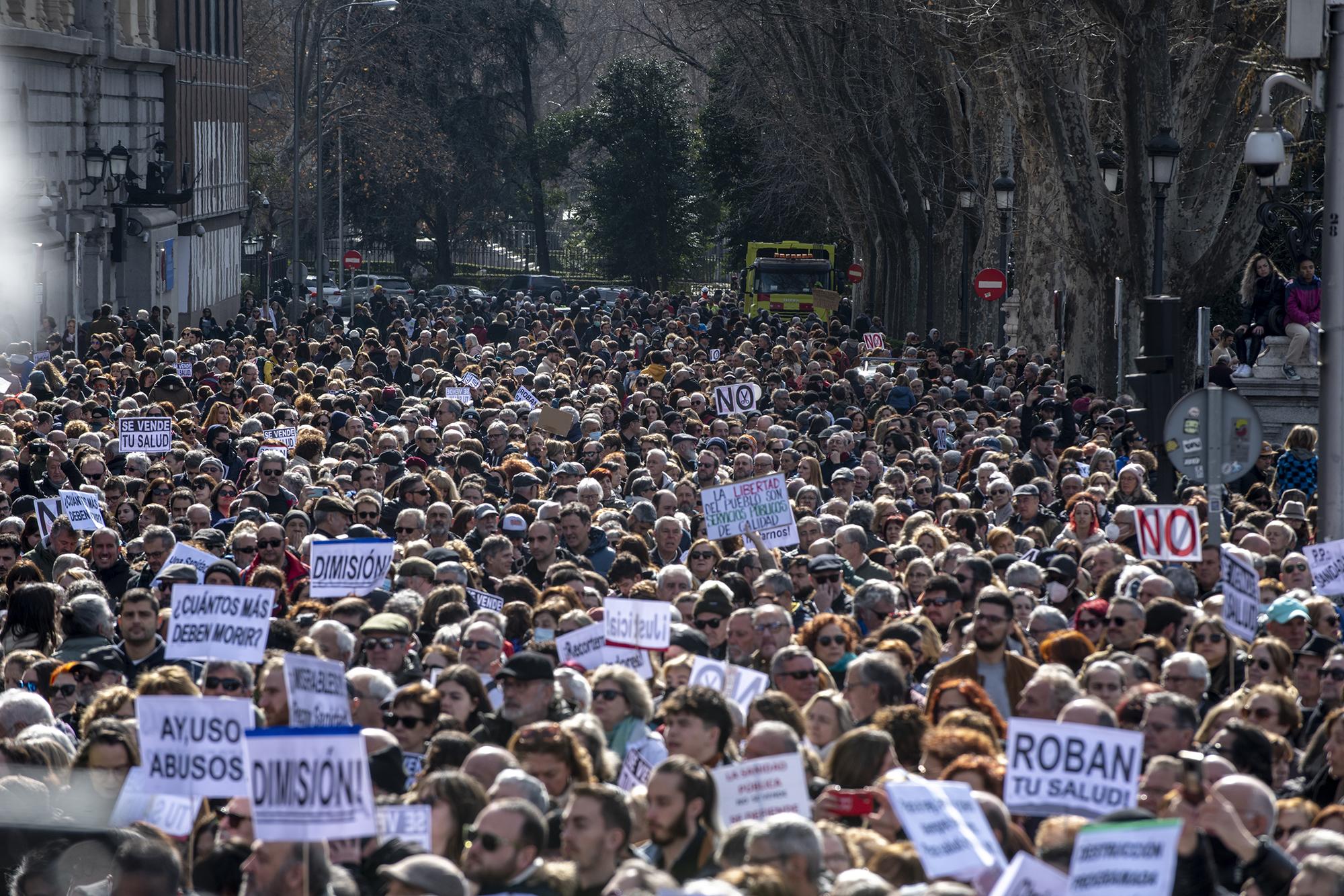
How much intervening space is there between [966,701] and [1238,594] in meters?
2.56

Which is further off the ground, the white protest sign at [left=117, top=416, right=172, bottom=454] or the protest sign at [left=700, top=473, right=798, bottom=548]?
the white protest sign at [left=117, top=416, right=172, bottom=454]

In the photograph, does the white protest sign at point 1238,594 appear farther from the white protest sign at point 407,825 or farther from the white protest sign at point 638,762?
the white protest sign at point 407,825

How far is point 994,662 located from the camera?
953 centimetres

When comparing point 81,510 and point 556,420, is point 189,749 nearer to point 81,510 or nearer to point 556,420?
point 81,510

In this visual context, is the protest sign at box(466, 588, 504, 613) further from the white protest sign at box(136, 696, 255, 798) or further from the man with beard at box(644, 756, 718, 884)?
the man with beard at box(644, 756, 718, 884)

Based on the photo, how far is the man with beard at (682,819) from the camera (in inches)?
265

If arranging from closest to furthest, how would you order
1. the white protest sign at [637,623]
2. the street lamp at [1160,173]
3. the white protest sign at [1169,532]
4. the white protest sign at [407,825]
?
1. the white protest sign at [407,825]
2. the white protest sign at [637,623]
3. the white protest sign at [1169,532]
4. the street lamp at [1160,173]

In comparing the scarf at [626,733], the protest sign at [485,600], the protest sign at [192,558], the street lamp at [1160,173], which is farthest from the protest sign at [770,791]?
the street lamp at [1160,173]

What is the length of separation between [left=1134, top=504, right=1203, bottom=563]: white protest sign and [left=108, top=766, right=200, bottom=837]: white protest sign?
6419mm

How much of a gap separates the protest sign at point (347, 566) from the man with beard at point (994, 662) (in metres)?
3.36

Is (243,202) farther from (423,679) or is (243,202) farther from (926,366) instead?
(423,679)

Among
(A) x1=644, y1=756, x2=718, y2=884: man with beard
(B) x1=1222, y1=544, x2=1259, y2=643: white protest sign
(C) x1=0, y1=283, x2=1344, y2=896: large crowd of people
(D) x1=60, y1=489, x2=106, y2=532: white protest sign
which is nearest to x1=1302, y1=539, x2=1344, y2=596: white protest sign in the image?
(C) x1=0, y1=283, x2=1344, y2=896: large crowd of people

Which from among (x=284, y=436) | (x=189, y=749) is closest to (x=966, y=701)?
(x=189, y=749)

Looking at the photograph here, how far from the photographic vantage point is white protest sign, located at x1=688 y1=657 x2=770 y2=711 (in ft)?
28.2
